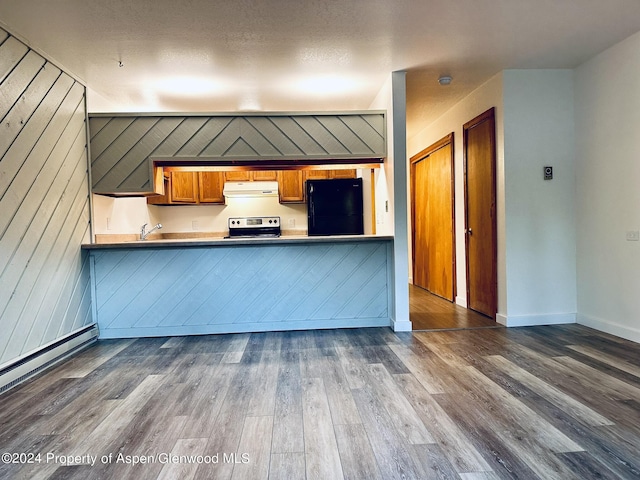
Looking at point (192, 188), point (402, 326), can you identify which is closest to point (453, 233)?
point (402, 326)

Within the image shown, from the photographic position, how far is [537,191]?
138 inches

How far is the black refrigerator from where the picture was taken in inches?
204

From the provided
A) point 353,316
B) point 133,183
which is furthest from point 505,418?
point 133,183

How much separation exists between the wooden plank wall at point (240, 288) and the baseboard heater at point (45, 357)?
0.21 m

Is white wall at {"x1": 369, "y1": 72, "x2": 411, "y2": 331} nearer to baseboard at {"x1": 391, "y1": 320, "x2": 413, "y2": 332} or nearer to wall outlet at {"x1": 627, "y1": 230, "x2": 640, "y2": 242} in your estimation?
baseboard at {"x1": 391, "y1": 320, "x2": 413, "y2": 332}

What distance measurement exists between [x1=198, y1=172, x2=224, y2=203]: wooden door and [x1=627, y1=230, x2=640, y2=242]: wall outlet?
193 inches

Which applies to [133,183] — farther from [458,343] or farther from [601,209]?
[601,209]

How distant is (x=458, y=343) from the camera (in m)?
3.05

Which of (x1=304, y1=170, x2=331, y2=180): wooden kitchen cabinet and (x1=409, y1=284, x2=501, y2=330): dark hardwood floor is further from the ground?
(x1=304, y1=170, x2=331, y2=180): wooden kitchen cabinet

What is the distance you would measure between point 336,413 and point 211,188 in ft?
14.3

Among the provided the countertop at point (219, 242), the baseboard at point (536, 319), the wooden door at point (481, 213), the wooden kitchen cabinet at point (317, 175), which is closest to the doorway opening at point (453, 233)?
the wooden door at point (481, 213)

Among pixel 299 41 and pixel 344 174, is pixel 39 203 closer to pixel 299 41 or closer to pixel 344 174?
pixel 299 41

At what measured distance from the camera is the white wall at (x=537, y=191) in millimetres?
3484

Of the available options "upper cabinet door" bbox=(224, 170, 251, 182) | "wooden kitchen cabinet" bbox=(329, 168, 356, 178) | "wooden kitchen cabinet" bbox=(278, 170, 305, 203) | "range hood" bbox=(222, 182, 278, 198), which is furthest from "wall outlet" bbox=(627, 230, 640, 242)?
"upper cabinet door" bbox=(224, 170, 251, 182)
